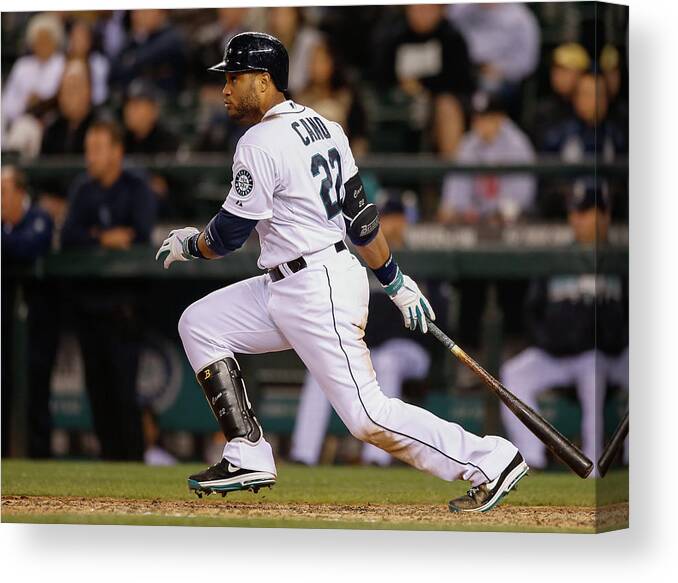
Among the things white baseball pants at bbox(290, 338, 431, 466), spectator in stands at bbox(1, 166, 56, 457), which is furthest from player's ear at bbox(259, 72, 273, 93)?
spectator in stands at bbox(1, 166, 56, 457)

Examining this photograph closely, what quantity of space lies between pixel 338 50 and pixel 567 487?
8.43 feet

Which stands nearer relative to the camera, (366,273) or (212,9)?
(366,273)

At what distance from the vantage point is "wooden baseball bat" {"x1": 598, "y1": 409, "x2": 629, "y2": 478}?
Result: 9.23m

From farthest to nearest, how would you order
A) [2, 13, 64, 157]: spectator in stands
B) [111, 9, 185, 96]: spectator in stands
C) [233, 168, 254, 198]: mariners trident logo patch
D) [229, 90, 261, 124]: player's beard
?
[2, 13, 64, 157]: spectator in stands, [111, 9, 185, 96]: spectator in stands, [229, 90, 261, 124]: player's beard, [233, 168, 254, 198]: mariners trident logo patch

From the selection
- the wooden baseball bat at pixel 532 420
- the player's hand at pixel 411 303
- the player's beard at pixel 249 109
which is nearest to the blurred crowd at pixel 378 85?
the player's beard at pixel 249 109

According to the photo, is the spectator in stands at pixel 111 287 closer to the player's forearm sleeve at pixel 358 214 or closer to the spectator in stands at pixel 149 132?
the spectator in stands at pixel 149 132

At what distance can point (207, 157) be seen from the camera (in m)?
9.90

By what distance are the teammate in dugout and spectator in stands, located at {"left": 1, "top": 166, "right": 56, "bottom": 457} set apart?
1080 millimetres

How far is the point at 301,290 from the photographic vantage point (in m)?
8.94

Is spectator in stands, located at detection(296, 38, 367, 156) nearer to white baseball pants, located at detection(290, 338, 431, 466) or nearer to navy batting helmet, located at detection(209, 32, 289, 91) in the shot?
navy batting helmet, located at detection(209, 32, 289, 91)

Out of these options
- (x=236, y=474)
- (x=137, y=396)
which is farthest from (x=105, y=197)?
(x=236, y=474)

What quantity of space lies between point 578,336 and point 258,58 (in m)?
2.13

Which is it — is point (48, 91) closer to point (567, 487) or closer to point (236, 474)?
point (236, 474)

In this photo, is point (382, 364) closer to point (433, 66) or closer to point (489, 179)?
point (489, 179)
